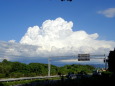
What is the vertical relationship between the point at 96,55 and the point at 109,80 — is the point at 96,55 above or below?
above

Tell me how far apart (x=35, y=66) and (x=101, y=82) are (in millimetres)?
82343

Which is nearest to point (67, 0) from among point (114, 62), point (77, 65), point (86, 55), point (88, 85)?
point (88, 85)

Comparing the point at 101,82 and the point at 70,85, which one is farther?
the point at 101,82

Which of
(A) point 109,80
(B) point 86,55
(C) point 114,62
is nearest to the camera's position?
(A) point 109,80

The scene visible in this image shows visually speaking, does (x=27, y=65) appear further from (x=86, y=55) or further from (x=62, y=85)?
(x=62, y=85)

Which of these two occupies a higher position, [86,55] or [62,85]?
[86,55]

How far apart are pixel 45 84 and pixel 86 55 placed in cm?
6099

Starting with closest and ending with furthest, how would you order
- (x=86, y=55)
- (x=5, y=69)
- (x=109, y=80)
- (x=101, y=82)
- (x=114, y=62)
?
(x=101, y=82), (x=109, y=80), (x=114, y=62), (x=86, y=55), (x=5, y=69)

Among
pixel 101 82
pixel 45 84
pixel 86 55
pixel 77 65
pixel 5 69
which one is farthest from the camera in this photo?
pixel 77 65

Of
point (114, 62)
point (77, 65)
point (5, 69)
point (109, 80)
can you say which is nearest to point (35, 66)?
point (5, 69)

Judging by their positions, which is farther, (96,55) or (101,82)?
(96,55)

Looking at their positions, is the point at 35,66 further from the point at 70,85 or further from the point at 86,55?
the point at 70,85

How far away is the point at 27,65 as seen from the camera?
318 feet

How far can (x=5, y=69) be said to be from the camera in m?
91.4
